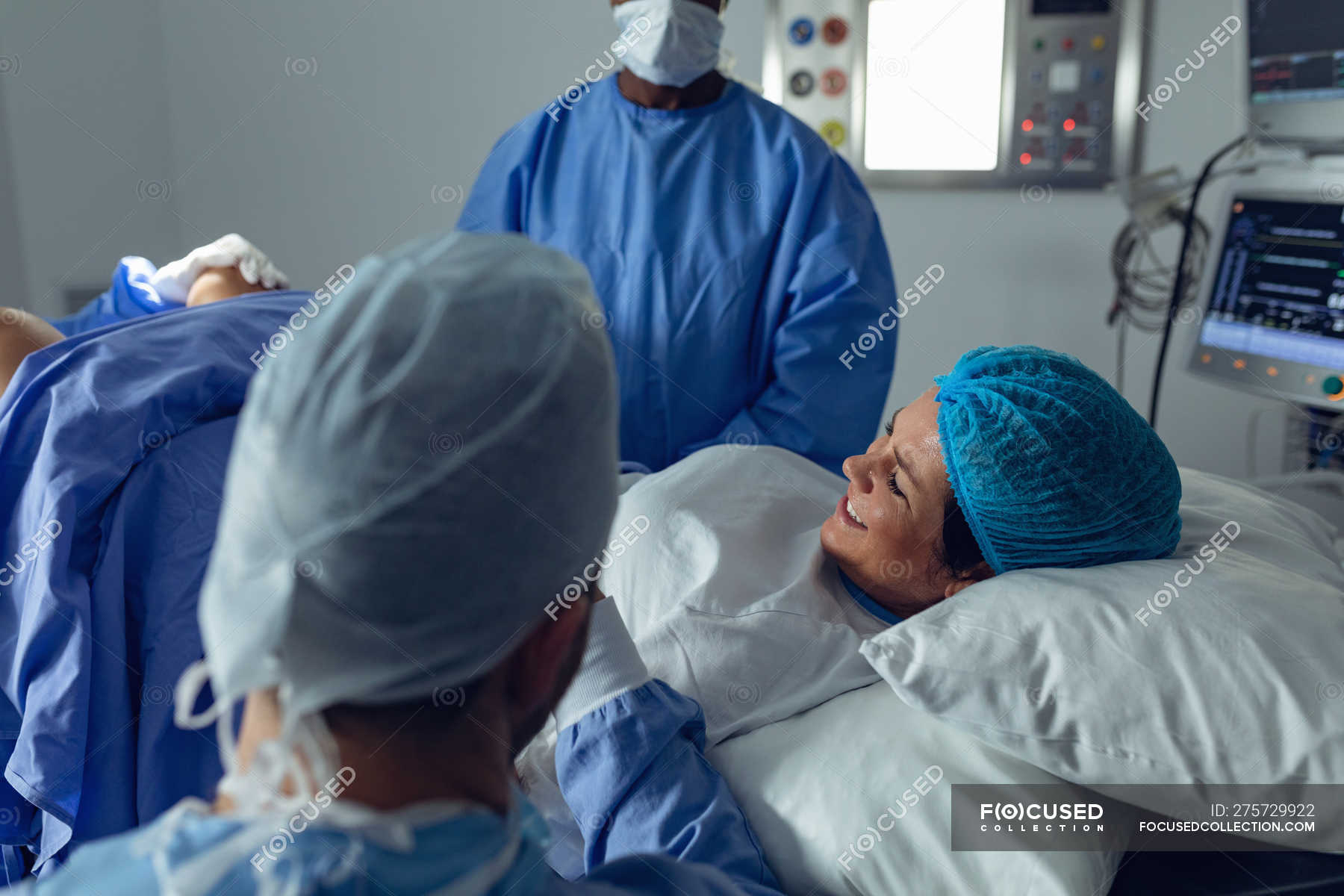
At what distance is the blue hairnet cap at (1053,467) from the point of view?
100 cm

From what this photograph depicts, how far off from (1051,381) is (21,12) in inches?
120

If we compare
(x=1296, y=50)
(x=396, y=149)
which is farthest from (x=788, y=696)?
(x=396, y=149)

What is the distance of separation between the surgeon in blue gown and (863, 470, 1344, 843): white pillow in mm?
806

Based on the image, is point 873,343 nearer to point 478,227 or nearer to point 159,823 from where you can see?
point 478,227

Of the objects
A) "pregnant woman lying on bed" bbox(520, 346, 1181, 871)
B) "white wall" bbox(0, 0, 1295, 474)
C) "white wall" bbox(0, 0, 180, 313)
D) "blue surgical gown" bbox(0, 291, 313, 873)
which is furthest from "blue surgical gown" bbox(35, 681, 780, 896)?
"white wall" bbox(0, 0, 180, 313)

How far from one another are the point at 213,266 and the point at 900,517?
1.37 metres

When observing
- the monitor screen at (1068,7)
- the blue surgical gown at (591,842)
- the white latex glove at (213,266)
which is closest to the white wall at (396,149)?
the monitor screen at (1068,7)

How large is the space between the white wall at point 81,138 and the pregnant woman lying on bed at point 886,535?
245 centimetres

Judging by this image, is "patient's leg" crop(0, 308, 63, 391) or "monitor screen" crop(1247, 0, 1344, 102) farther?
"monitor screen" crop(1247, 0, 1344, 102)

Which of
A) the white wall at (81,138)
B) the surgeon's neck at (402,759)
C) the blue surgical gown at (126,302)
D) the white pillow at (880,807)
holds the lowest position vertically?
the white pillow at (880,807)

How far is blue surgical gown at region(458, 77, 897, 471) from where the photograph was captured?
1.78 metres

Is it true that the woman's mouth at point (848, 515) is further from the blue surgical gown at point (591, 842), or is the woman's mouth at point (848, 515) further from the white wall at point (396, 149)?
the white wall at point (396, 149)

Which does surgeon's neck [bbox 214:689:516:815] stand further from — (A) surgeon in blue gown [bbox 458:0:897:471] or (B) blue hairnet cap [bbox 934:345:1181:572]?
(A) surgeon in blue gown [bbox 458:0:897:471]

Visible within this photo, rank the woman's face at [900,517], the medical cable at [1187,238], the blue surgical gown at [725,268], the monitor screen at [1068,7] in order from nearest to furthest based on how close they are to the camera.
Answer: the woman's face at [900,517] → the blue surgical gown at [725,268] → the medical cable at [1187,238] → the monitor screen at [1068,7]
